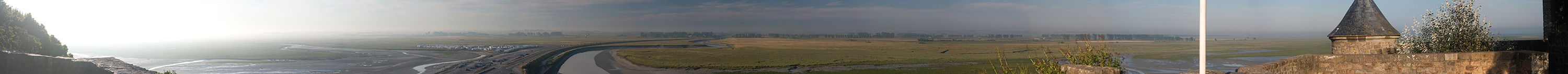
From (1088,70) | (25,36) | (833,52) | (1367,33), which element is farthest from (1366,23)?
(25,36)

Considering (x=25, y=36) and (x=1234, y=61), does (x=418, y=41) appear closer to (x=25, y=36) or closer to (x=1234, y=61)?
(x=25, y=36)

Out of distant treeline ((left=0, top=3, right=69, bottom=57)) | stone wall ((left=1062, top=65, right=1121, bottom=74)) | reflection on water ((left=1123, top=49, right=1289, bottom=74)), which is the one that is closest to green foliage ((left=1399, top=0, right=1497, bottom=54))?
stone wall ((left=1062, top=65, right=1121, bottom=74))

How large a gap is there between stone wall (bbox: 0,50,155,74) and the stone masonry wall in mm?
28271

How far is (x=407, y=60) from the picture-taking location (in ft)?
147

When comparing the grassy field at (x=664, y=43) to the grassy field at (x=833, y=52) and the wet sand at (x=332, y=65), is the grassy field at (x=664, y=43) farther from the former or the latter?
the wet sand at (x=332, y=65)

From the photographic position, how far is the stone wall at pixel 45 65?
18344 mm

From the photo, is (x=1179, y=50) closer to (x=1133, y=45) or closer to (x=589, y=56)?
(x=1133, y=45)

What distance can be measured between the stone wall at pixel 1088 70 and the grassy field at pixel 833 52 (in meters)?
24.9

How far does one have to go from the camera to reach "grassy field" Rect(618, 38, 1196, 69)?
35.0 m

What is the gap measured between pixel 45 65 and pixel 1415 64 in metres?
30.2

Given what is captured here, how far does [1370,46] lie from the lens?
1010 centimetres

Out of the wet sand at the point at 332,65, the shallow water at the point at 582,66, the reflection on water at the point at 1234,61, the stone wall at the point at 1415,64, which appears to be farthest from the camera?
the wet sand at the point at 332,65

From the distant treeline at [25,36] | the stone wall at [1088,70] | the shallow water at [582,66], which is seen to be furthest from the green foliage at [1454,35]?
the distant treeline at [25,36]

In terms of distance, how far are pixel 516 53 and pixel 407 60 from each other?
635 centimetres
